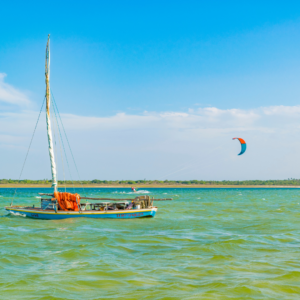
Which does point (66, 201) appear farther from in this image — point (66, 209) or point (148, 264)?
point (148, 264)

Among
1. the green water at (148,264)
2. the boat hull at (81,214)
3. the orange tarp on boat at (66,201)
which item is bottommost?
the green water at (148,264)

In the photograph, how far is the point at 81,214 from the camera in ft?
105

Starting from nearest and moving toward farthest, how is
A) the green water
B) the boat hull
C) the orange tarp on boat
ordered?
the green water, the boat hull, the orange tarp on boat

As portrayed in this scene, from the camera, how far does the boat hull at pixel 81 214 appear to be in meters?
31.9

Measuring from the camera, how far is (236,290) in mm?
11016

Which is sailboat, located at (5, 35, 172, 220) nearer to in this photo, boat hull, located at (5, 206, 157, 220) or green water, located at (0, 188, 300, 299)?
boat hull, located at (5, 206, 157, 220)

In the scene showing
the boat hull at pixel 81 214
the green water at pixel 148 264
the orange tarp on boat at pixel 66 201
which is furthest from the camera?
the orange tarp on boat at pixel 66 201

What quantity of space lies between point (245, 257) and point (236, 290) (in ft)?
17.3

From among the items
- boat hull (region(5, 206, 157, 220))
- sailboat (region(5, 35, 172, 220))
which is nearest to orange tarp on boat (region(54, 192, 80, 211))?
sailboat (region(5, 35, 172, 220))

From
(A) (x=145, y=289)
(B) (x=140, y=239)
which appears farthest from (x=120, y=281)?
(B) (x=140, y=239)

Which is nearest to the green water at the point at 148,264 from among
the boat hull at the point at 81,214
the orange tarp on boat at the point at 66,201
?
the boat hull at the point at 81,214

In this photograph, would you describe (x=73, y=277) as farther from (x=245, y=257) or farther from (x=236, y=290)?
(x=245, y=257)

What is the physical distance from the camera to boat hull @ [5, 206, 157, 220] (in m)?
31.9

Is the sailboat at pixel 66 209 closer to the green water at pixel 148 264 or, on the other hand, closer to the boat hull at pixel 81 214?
the boat hull at pixel 81 214
